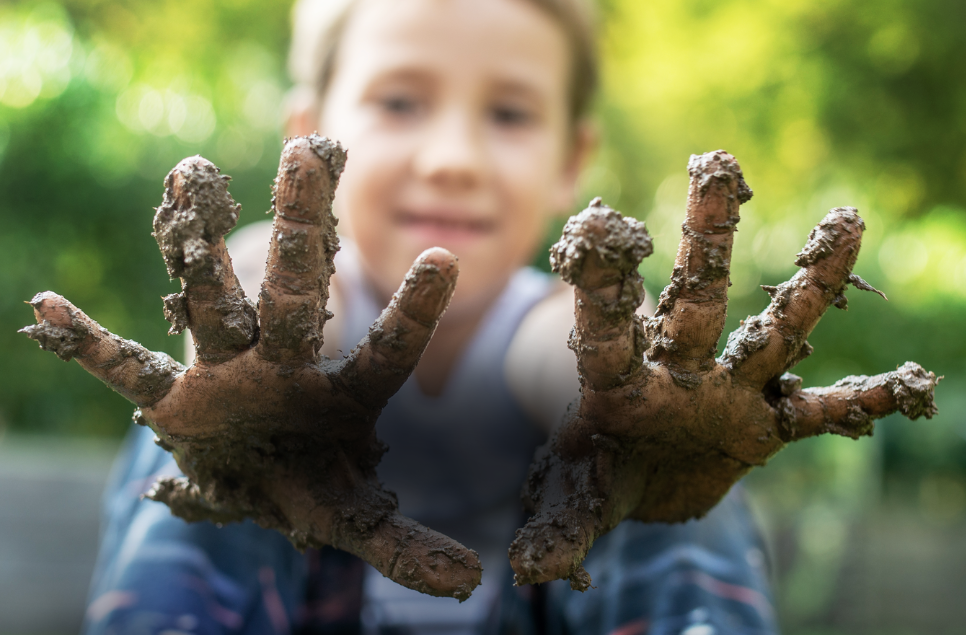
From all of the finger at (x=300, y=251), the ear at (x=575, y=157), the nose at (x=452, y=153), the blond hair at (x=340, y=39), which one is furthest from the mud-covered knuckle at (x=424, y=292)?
the ear at (x=575, y=157)

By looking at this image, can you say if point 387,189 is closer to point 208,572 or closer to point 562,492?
point 208,572

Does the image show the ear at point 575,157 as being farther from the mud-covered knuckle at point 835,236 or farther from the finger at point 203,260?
the finger at point 203,260

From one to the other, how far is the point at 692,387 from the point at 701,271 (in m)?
0.14

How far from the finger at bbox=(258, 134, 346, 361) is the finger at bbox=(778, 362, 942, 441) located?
0.58 metres

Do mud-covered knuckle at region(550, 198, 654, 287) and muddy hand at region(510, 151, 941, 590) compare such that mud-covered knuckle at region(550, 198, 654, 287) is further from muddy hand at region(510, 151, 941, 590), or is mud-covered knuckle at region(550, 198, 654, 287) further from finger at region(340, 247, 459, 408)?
finger at region(340, 247, 459, 408)

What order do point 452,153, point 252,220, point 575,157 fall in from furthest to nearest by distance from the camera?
point 252,220 < point 575,157 < point 452,153

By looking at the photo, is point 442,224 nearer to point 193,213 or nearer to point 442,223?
point 442,223

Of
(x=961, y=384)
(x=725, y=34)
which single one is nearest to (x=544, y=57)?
(x=961, y=384)

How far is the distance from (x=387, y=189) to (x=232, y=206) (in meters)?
0.99

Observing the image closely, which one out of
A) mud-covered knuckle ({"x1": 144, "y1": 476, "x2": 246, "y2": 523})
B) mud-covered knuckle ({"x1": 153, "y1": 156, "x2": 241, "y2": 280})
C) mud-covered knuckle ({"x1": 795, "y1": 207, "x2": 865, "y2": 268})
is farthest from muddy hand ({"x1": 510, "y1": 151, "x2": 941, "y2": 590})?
mud-covered knuckle ({"x1": 144, "y1": 476, "x2": 246, "y2": 523})

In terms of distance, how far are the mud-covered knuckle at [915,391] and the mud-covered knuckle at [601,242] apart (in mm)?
391

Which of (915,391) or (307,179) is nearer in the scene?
(307,179)

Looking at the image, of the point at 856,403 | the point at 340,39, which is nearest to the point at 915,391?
the point at 856,403

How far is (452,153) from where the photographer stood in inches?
62.7
